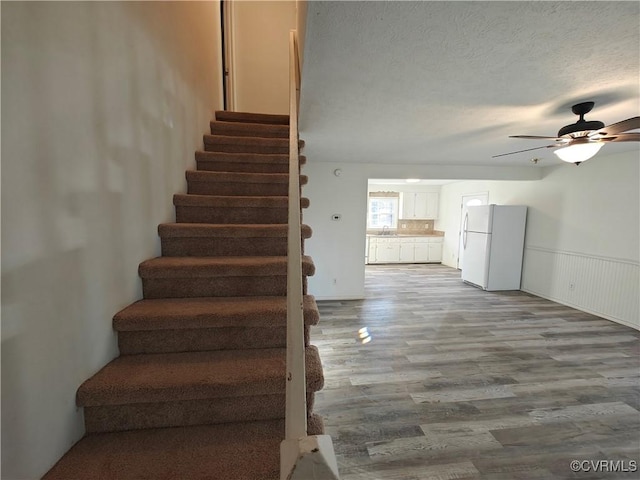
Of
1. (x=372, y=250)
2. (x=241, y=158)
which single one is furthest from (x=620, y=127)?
(x=372, y=250)

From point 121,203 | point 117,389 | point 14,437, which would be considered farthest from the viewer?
point 121,203

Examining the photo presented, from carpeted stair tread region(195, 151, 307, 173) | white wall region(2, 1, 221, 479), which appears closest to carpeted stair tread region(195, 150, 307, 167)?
carpeted stair tread region(195, 151, 307, 173)

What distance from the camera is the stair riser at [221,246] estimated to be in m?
1.81

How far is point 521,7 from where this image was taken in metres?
1.13

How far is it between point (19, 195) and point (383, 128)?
2.71 meters

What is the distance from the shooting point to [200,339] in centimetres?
135

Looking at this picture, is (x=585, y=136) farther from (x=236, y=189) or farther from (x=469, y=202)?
(x=469, y=202)

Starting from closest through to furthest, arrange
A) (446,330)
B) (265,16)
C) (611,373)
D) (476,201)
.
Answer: (611,373), (446,330), (265,16), (476,201)

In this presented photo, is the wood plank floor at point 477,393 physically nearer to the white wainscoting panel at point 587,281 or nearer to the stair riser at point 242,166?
the white wainscoting panel at point 587,281

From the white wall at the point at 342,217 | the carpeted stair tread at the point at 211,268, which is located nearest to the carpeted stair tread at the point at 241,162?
the carpeted stair tread at the point at 211,268

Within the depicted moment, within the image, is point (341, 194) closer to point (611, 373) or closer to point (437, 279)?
point (437, 279)

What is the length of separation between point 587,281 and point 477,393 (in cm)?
361

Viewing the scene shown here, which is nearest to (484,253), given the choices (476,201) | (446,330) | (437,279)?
(437,279)

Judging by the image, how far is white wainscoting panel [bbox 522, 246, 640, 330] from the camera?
4.00 meters
